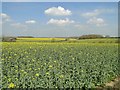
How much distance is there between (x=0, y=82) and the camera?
16.3 ft

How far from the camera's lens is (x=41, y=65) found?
20.9ft

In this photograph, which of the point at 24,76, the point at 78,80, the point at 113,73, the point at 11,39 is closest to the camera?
the point at 24,76

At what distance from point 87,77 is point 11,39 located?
11210mm

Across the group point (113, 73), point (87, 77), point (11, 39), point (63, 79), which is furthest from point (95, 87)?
point (11, 39)

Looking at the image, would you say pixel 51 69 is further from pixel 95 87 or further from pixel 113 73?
pixel 113 73

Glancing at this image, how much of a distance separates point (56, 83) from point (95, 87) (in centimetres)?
129

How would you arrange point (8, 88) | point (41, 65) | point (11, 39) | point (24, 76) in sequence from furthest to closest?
point (11, 39), point (41, 65), point (24, 76), point (8, 88)

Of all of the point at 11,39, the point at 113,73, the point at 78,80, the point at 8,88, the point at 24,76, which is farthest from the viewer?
the point at 11,39

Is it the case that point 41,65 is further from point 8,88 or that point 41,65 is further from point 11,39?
point 11,39

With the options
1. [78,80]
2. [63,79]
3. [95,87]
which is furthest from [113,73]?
[63,79]

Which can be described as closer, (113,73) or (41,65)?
(41,65)

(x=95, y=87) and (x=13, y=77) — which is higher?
(x=13, y=77)

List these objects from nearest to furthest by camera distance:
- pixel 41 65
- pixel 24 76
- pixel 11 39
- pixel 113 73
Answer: pixel 24 76 < pixel 41 65 < pixel 113 73 < pixel 11 39

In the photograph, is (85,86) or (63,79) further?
(85,86)
